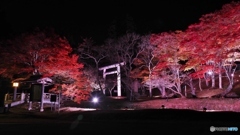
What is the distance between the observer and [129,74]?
35.1 m

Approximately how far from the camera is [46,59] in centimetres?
2720

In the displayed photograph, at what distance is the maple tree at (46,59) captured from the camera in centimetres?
2600

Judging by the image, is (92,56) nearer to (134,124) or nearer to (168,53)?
(168,53)

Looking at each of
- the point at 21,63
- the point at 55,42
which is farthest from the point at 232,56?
the point at 21,63

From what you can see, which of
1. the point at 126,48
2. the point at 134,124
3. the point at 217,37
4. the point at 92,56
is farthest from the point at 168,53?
the point at 134,124

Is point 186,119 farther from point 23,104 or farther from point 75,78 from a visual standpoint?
point 23,104

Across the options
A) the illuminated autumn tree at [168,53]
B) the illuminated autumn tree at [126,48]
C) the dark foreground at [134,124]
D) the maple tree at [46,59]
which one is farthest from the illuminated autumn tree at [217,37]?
the maple tree at [46,59]

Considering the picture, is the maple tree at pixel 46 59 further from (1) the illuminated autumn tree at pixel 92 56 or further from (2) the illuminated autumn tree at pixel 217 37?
(2) the illuminated autumn tree at pixel 217 37

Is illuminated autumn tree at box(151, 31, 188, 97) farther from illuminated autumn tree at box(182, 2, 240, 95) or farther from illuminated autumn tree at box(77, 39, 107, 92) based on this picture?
illuminated autumn tree at box(77, 39, 107, 92)

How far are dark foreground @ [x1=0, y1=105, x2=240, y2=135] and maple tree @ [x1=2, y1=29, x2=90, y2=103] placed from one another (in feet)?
30.4

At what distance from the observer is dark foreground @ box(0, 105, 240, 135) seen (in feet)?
33.7

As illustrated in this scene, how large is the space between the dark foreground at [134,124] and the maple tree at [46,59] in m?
9.27

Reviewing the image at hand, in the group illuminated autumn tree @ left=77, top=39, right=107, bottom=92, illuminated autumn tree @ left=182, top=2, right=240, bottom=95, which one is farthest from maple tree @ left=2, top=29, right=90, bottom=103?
illuminated autumn tree @ left=182, top=2, right=240, bottom=95

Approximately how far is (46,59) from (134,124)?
17.7 m
